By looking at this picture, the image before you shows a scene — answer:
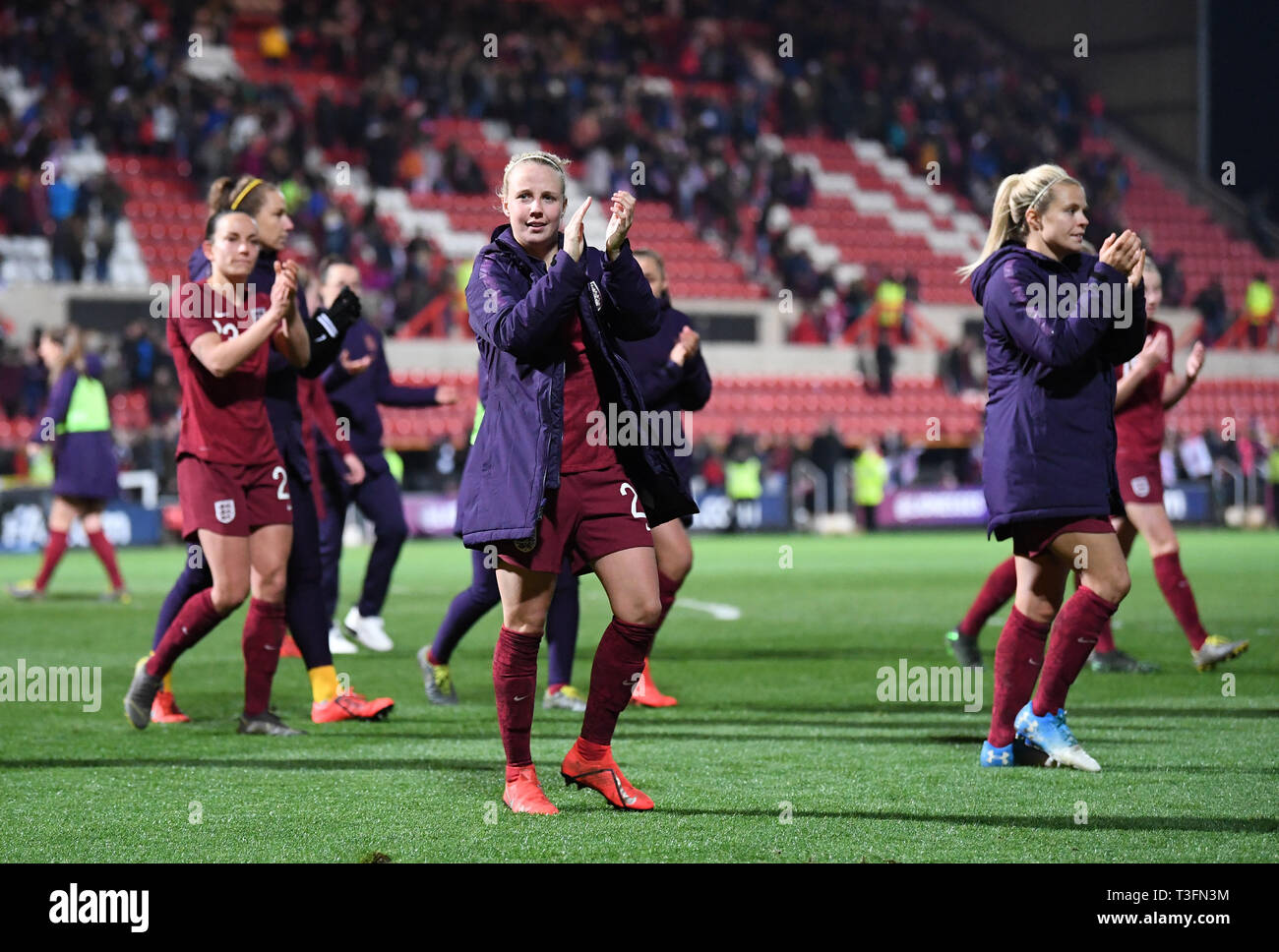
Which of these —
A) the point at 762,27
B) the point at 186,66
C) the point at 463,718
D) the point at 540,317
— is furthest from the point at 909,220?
the point at 540,317

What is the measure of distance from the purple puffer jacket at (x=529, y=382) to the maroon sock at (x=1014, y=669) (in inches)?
60.4

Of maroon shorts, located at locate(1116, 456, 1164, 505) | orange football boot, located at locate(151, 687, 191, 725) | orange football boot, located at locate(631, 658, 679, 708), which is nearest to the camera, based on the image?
orange football boot, located at locate(151, 687, 191, 725)

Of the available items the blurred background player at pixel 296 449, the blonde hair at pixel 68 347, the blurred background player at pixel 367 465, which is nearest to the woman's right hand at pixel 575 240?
the blurred background player at pixel 296 449

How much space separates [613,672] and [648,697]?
9.38 ft

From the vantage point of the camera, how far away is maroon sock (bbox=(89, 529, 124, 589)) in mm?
13625

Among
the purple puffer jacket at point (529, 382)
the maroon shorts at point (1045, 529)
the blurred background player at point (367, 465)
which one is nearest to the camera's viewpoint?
the purple puffer jacket at point (529, 382)

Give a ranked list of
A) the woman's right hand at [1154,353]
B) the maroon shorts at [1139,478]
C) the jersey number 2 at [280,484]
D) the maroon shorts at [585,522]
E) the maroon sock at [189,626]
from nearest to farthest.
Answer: the maroon shorts at [585,522]
the jersey number 2 at [280,484]
the maroon sock at [189,626]
the woman's right hand at [1154,353]
the maroon shorts at [1139,478]

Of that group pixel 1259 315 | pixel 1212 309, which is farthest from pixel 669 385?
pixel 1259 315

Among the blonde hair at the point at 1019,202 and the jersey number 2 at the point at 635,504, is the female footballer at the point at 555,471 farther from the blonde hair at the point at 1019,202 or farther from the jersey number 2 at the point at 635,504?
the blonde hair at the point at 1019,202

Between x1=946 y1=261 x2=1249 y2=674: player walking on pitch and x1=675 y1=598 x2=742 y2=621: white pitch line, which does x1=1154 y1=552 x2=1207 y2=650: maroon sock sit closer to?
x1=946 y1=261 x2=1249 y2=674: player walking on pitch

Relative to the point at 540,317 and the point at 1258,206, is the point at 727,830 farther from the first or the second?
the point at 1258,206

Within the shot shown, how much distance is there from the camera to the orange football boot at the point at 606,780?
5.15 metres

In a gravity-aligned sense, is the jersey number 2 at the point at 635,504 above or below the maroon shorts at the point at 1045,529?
above

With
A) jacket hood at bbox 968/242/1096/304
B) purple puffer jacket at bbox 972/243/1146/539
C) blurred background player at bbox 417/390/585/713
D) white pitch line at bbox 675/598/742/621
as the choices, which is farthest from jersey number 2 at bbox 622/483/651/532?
white pitch line at bbox 675/598/742/621
